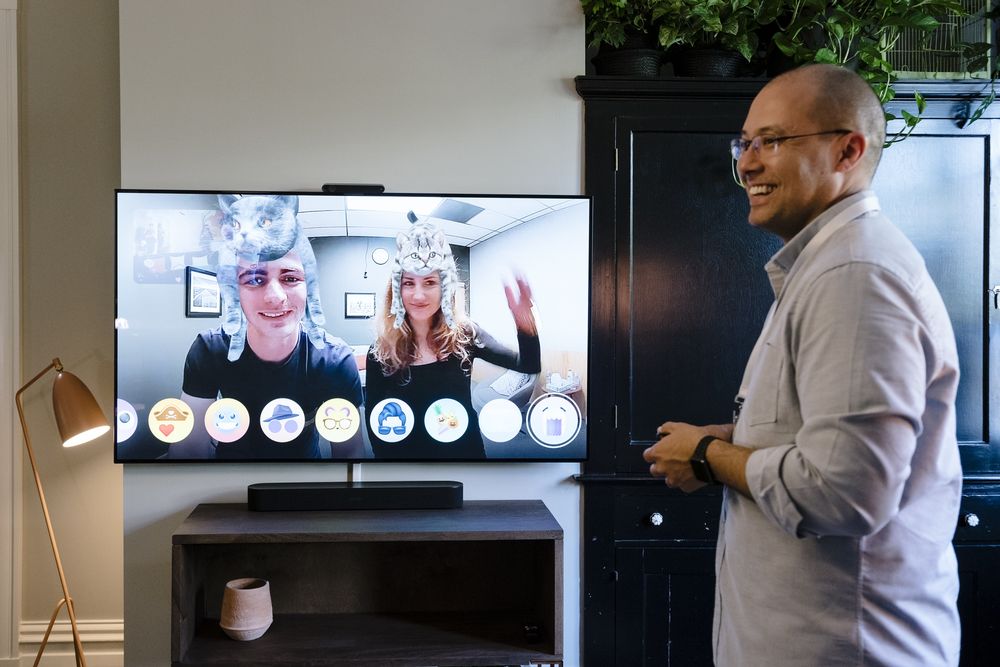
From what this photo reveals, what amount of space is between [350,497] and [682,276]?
1.19 meters

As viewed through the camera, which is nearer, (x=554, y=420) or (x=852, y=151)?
(x=852, y=151)

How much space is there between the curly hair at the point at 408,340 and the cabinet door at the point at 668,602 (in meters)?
0.80

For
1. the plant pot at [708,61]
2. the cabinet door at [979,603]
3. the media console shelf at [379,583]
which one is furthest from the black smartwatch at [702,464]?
the cabinet door at [979,603]

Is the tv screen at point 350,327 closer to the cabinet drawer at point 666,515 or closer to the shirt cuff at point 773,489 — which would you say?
the cabinet drawer at point 666,515

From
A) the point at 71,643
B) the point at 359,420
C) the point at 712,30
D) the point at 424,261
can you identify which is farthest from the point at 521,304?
the point at 71,643

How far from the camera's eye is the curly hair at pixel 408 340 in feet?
8.23

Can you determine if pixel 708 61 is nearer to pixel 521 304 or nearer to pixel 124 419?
pixel 521 304

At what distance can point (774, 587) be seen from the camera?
121 centimetres

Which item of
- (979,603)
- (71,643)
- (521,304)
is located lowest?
(71,643)

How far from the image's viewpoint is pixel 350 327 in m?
2.50

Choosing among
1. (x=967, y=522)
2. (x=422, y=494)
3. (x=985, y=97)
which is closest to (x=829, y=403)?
(x=422, y=494)

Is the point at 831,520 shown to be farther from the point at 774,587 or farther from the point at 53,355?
the point at 53,355

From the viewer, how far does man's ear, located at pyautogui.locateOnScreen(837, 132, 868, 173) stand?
1243 millimetres

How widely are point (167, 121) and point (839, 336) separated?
6.92 ft
